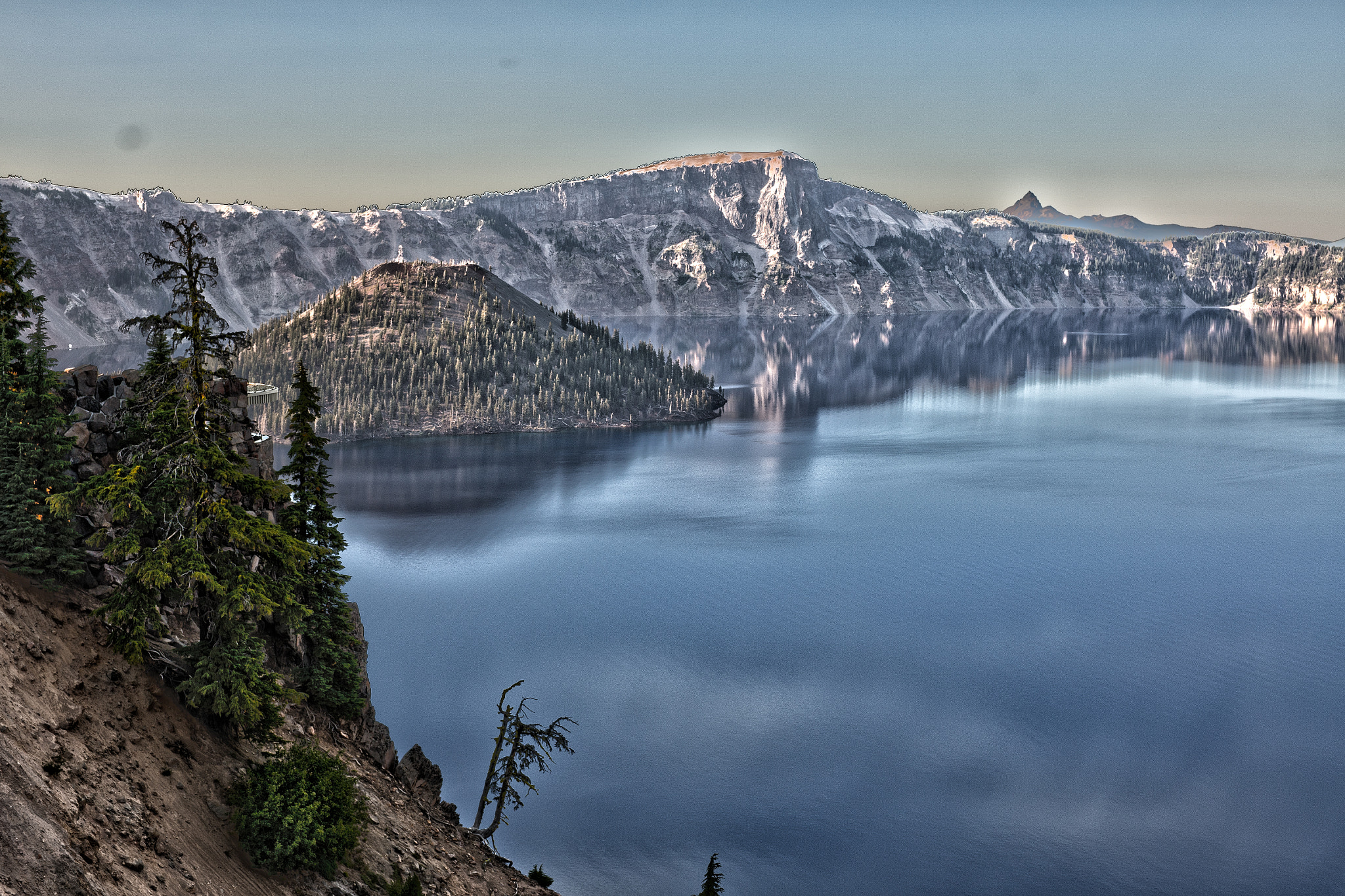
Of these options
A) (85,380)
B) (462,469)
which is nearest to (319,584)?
(85,380)

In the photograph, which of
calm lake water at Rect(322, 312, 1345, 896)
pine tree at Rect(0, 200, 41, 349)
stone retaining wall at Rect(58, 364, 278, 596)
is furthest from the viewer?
calm lake water at Rect(322, 312, 1345, 896)

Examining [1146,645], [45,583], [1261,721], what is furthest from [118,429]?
[1146,645]

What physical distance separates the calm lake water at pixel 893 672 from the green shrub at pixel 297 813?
2111cm

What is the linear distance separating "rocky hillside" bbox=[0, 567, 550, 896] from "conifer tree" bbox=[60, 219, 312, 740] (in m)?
1.05

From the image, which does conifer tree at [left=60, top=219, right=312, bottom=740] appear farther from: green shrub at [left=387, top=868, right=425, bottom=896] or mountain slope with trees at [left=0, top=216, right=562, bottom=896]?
green shrub at [left=387, top=868, right=425, bottom=896]

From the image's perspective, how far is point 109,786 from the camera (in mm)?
27562

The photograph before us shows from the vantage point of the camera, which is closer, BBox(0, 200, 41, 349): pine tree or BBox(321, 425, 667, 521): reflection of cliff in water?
BBox(0, 200, 41, 349): pine tree

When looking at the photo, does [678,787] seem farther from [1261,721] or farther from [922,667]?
[1261,721]

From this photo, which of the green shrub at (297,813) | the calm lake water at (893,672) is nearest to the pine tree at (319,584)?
the green shrub at (297,813)

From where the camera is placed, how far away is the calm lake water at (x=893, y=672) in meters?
52.4

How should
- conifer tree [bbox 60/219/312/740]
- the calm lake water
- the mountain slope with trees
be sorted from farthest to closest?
1. the calm lake water
2. conifer tree [bbox 60/219/312/740]
3. the mountain slope with trees

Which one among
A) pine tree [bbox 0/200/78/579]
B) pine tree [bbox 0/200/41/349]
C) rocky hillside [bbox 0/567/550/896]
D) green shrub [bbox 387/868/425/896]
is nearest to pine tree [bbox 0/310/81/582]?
pine tree [bbox 0/200/78/579]

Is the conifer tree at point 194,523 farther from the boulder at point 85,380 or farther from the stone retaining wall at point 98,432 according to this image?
the boulder at point 85,380

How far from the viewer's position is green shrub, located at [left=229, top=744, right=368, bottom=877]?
2961 cm
